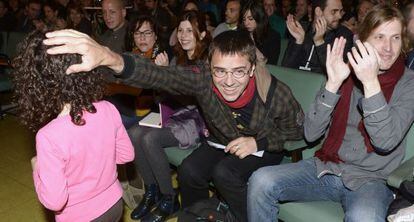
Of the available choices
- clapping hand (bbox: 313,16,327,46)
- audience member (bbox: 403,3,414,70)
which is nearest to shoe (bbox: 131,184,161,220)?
clapping hand (bbox: 313,16,327,46)

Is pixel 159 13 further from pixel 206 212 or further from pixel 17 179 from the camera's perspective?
pixel 206 212

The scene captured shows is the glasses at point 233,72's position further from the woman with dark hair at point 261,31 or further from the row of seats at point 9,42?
the row of seats at point 9,42

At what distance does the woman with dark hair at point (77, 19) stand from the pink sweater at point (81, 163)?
12.0ft

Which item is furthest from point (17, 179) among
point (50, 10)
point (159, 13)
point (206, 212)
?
point (159, 13)

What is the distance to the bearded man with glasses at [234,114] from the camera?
1962 millimetres

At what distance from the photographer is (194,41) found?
118 inches

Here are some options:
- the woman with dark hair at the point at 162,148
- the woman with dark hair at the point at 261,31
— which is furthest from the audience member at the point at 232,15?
the woman with dark hair at the point at 162,148

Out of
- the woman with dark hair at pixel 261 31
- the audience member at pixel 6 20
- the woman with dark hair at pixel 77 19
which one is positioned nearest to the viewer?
the woman with dark hair at pixel 261 31

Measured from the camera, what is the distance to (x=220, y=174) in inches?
83.0

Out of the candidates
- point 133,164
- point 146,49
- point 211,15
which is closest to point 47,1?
point 211,15

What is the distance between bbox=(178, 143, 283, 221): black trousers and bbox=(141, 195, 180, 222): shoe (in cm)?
17

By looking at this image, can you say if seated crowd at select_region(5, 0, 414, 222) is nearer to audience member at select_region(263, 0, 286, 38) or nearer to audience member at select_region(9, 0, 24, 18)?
audience member at select_region(263, 0, 286, 38)

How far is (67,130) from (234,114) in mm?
1020

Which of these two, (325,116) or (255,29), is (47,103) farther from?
(255,29)
